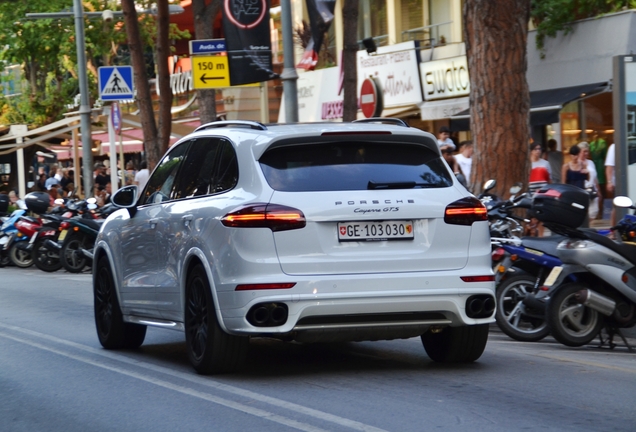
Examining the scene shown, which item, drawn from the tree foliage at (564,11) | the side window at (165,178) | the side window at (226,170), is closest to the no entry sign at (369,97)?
the tree foliage at (564,11)

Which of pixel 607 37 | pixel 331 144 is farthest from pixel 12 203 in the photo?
pixel 331 144

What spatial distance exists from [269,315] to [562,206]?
3460 mm

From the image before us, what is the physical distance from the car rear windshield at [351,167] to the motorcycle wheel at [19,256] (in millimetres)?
15742

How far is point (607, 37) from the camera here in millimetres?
23438

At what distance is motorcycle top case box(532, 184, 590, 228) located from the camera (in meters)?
10.1

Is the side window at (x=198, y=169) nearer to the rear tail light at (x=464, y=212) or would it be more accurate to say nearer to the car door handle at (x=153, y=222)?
the car door handle at (x=153, y=222)

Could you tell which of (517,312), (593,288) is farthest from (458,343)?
(517,312)

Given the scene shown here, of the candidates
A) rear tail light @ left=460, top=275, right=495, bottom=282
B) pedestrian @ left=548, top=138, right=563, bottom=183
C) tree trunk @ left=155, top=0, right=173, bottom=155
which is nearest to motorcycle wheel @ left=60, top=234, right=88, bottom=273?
tree trunk @ left=155, top=0, right=173, bottom=155

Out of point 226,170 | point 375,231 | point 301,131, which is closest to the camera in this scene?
point 375,231

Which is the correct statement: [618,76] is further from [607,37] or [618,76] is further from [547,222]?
[607,37]

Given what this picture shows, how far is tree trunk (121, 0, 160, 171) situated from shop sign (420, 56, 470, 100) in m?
7.17

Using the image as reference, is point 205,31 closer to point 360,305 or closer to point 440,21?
point 440,21

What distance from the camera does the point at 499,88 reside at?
592 inches

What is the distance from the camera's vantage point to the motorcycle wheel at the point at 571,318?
32.2 feet
